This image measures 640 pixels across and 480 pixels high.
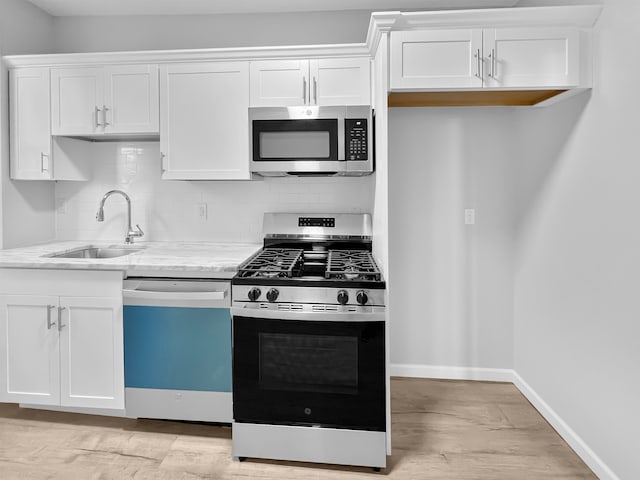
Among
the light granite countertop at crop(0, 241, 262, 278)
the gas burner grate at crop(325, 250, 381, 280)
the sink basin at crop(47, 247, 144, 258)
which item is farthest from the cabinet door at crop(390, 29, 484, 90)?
the sink basin at crop(47, 247, 144, 258)

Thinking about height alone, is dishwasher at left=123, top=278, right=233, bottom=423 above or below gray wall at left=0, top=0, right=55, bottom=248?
below

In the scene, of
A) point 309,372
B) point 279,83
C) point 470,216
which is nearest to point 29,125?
point 279,83

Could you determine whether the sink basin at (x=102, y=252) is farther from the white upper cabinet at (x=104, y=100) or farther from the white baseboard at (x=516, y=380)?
the white baseboard at (x=516, y=380)

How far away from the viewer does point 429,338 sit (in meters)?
3.20

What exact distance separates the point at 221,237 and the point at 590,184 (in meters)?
2.31

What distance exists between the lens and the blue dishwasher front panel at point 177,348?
2.36m

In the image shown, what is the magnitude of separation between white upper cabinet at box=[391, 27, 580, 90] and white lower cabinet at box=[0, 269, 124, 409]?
1932mm

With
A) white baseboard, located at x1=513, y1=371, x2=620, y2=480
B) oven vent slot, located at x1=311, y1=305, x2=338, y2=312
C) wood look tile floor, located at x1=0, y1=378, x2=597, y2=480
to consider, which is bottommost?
wood look tile floor, located at x1=0, y1=378, x2=597, y2=480

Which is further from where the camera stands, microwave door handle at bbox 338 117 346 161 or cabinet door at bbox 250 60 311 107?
cabinet door at bbox 250 60 311 107

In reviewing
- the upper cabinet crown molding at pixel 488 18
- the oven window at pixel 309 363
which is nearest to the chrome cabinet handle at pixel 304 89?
the upper cabinet crown molding at pixel 488 18

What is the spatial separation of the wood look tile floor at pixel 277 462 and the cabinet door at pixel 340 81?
1.95m

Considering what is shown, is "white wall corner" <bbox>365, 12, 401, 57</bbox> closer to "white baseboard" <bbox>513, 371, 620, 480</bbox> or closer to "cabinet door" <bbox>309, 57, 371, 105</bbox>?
"cabinet door" <bbox>309, 57, 371, 105</bbox>

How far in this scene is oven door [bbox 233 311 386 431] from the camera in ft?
7.04

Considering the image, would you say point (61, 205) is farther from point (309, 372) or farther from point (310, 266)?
point (309, 372)
